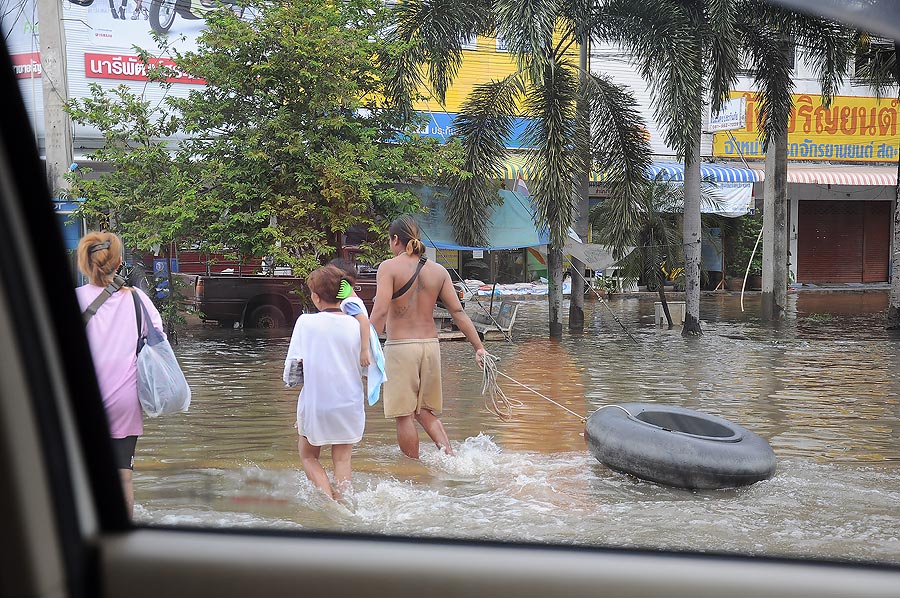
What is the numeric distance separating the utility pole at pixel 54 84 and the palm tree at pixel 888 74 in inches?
569

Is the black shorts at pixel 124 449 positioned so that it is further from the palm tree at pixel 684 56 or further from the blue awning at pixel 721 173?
the blue awning at pixel 721 173

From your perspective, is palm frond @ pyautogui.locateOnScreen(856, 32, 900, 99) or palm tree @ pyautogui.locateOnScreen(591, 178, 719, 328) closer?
palm tree @ pyautogui.locateOnScreen(591, 178, 719, 328)

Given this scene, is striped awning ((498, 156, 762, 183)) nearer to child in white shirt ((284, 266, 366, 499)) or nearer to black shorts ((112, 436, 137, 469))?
child in white shirt ((284, 266, 366, 499))

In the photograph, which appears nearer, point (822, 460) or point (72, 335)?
point (72, 335)

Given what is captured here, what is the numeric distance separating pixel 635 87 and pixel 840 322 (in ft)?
36.3

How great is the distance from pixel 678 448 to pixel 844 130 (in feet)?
87.6

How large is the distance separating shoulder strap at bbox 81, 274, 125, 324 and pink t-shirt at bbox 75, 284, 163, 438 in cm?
2

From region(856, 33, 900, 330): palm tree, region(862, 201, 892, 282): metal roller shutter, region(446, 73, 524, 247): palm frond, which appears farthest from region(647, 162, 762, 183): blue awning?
region(446, 73, 524, 247): palm frond

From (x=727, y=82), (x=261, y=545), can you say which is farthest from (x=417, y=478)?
(x=727, y=82)

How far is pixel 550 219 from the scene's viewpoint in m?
15.9

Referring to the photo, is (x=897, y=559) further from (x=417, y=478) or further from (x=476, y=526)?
(x=417, y=478)

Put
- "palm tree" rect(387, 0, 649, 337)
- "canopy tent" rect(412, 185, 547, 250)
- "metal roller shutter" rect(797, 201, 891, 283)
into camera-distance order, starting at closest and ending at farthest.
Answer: "palm tree" rect(387, 0, 649, 337), "canopy tent" rect(412, 185, 547, 250), "metal roller shutter" rect(797, 201, 891, 283)

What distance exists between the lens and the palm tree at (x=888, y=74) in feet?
60.2

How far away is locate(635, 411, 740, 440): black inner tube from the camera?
22.5 ft
